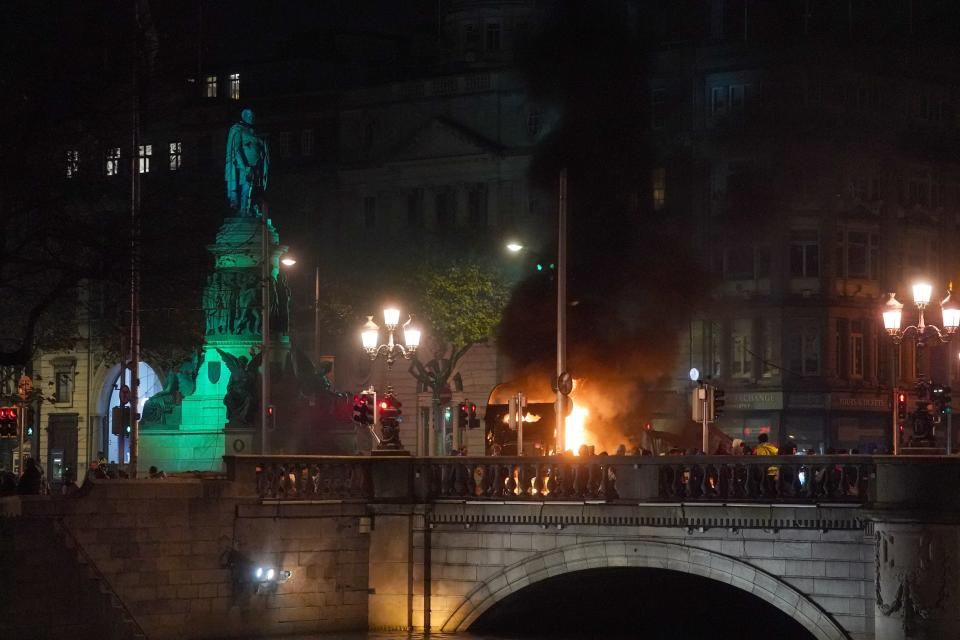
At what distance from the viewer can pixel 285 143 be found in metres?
106

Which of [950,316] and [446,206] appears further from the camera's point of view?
[446,206]

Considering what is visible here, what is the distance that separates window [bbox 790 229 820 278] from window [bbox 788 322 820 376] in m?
1.99

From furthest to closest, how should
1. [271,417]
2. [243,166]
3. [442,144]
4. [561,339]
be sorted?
[442,144] < [243,166] < [271,417] < [561,339]

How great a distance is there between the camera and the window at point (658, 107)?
90.4 metres

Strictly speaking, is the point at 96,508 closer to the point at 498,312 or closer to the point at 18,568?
the point at 18,568

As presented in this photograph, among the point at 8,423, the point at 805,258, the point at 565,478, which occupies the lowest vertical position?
the point at 565,478

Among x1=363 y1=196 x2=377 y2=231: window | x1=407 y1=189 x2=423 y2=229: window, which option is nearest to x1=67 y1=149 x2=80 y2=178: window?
x1=407 y1=189 x2=423 y2=229: window

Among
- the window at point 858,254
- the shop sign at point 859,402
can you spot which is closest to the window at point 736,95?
the window at point 858,254

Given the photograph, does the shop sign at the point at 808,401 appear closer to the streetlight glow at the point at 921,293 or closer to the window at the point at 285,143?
the window at the point at 285,143

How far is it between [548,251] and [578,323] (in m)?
2.97

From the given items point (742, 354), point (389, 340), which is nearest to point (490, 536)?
point (389, 340)

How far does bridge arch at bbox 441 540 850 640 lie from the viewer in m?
40.6

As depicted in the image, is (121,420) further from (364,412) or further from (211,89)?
(211,89)

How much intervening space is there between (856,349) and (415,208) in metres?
21.5
